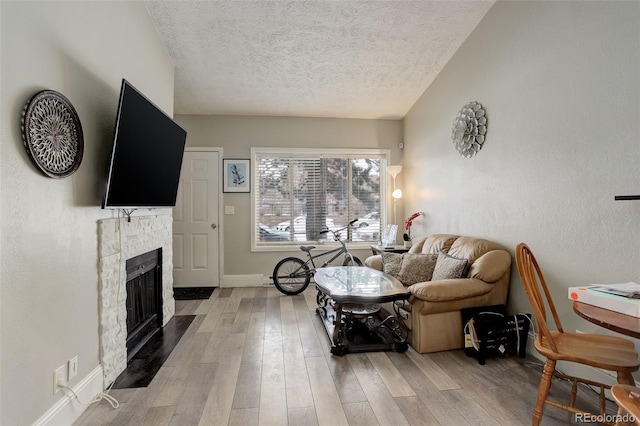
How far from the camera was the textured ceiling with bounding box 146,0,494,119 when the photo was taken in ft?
9.88

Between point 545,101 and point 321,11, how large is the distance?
2068 millimetres

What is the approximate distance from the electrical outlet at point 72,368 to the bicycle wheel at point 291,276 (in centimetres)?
274

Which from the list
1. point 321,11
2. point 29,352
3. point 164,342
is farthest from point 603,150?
point 164,342

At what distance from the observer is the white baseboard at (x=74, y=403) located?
1677 mm

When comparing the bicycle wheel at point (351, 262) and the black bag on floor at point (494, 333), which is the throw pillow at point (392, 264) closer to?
the black bag on floor at point (494, 333)

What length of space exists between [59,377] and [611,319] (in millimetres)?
2761

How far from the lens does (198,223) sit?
16.1 ft

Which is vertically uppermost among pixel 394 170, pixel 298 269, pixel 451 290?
pixel 394 170

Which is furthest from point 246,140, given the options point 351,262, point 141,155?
point 141,155

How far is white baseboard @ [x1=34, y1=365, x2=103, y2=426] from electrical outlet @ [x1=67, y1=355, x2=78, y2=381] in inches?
3.1

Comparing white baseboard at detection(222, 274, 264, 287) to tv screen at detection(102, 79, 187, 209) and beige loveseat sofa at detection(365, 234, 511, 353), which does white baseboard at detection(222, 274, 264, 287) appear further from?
beige loveseat sofa at detection(365, 234, 511, 353)

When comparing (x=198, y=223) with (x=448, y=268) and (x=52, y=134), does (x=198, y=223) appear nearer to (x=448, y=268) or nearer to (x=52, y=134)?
(x=52, y=134)

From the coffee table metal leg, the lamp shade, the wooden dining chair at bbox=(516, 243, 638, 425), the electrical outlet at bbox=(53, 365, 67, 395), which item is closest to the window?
the lamp shade

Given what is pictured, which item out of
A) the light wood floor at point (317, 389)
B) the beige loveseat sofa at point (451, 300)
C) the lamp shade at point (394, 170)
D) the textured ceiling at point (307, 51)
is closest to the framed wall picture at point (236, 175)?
the textured ceiling at point (307, 51)
